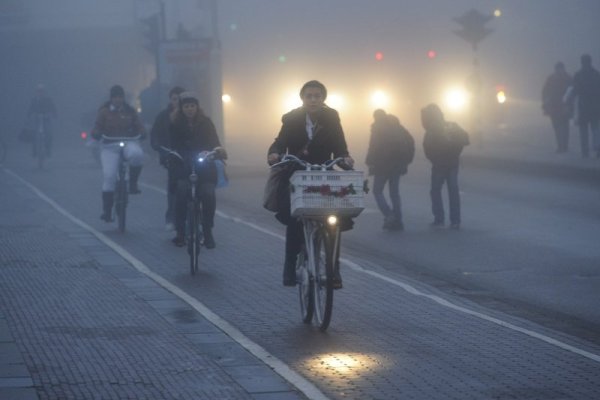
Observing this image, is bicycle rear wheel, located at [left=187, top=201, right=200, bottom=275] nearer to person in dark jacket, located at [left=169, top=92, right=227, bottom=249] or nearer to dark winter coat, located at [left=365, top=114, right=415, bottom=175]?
person in dark jacket, located at [left=169, top=92, right=227, bottom=249]

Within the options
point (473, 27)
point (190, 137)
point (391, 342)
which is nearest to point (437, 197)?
point (190, 137)

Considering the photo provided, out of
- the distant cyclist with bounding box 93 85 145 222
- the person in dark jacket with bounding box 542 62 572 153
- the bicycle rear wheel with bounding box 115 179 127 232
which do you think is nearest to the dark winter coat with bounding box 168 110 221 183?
the bicycle rear wheel with bounding box 115 179 127 232

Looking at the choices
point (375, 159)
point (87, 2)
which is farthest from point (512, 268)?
point (87, 2)

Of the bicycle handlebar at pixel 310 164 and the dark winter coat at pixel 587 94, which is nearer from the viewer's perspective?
the bicycle handlebar at pixel 310 164

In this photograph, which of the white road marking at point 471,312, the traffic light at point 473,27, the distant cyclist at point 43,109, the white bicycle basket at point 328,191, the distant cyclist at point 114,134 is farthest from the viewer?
the distant cyclist at point 43,109

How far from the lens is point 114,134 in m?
17.0

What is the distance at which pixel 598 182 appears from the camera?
2347 cm

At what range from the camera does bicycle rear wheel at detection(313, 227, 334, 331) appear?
9258mm

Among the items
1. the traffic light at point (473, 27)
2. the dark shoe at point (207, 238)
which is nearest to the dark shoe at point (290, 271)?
the dark shoe at point (207, 238)

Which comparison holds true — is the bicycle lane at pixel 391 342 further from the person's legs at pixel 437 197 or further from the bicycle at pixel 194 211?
the person's legs at pixel 437 197

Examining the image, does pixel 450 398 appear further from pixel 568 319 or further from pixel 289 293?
pixel 289 293

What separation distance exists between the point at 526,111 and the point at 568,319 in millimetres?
50399

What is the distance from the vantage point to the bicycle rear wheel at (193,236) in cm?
1252

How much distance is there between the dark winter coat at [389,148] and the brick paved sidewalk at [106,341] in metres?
4.48
